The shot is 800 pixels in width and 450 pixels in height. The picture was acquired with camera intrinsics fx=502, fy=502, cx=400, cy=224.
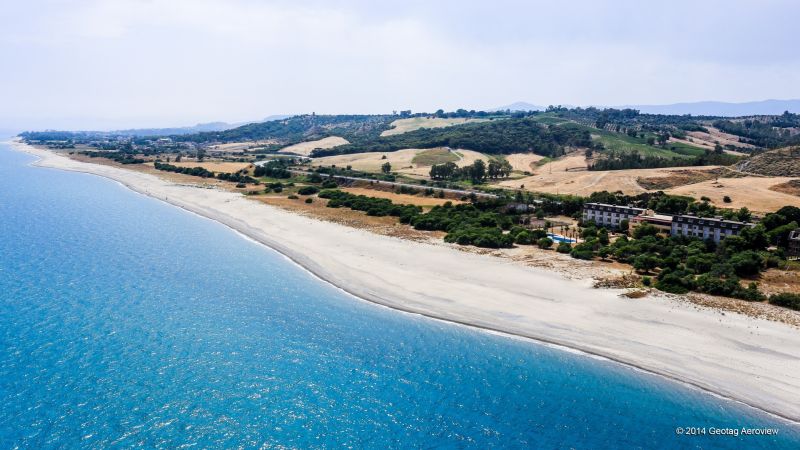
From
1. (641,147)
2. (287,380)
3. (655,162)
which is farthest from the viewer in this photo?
(641,147)

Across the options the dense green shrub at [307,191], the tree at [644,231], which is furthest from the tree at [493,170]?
the tree at [644,231]

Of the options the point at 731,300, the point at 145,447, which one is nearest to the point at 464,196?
the point at 731,300

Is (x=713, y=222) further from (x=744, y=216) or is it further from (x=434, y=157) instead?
(x=434, y=157)

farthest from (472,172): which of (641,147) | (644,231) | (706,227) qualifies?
(641,147)

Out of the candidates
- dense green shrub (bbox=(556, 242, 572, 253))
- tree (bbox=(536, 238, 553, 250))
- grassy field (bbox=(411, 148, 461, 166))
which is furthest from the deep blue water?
grassy field (bbox=(411, 148, 461, 166))

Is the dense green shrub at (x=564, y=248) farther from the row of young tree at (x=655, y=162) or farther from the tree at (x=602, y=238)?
the row of young tree at (x=655, y=162)

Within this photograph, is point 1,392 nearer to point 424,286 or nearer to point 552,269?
point 424,286
